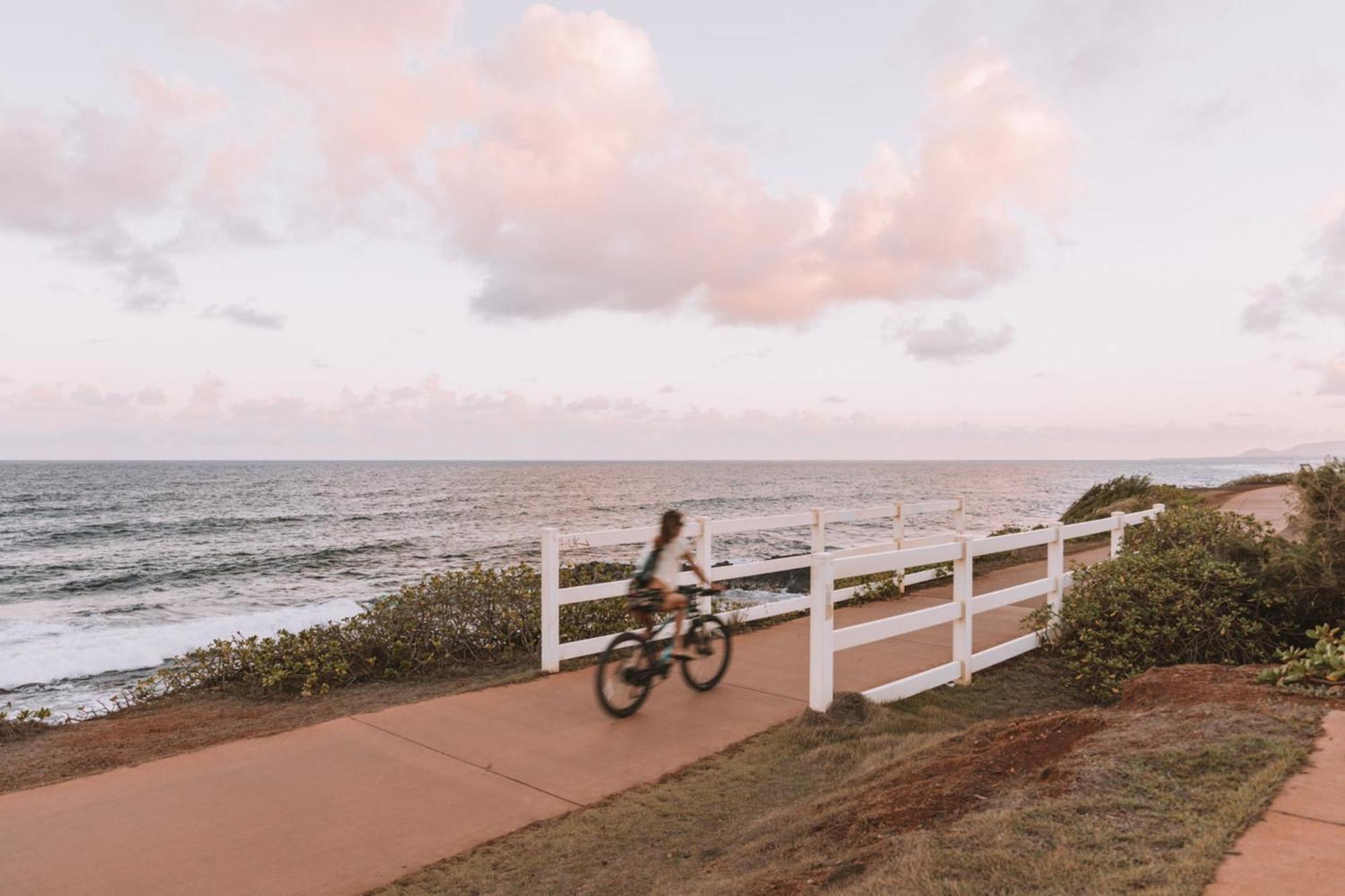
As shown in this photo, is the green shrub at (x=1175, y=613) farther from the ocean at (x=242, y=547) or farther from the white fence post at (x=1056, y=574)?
the ocean at (x=242, y=547)

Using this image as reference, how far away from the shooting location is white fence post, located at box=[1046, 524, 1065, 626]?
8.70 metres

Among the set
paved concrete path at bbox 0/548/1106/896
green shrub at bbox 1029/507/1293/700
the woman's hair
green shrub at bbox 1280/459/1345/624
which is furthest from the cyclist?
green shrub at bbox 1280/459/1345/624

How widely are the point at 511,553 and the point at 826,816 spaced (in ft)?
101

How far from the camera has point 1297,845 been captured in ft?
10.3

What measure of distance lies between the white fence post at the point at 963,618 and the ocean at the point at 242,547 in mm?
3805

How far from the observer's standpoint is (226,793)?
519 centimetres

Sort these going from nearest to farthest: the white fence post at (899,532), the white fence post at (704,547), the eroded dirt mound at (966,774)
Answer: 1. the eroded dirt mound at (966,774)
2. the white fence post at (704,547)
3. the white fence post at (899,532)

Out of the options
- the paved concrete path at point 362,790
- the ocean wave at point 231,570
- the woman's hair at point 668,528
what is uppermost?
the woman's hair at point 668,528

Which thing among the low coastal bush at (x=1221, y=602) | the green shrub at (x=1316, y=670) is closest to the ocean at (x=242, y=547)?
the low coastal bush at (x=1221, y=602)

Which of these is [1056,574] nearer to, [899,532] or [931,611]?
[931,611]

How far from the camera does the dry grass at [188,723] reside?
588 centimetres

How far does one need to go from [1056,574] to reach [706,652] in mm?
4283

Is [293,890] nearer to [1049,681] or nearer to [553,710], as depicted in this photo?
[553,710]

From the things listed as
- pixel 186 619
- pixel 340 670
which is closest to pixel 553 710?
pixel 340 670
